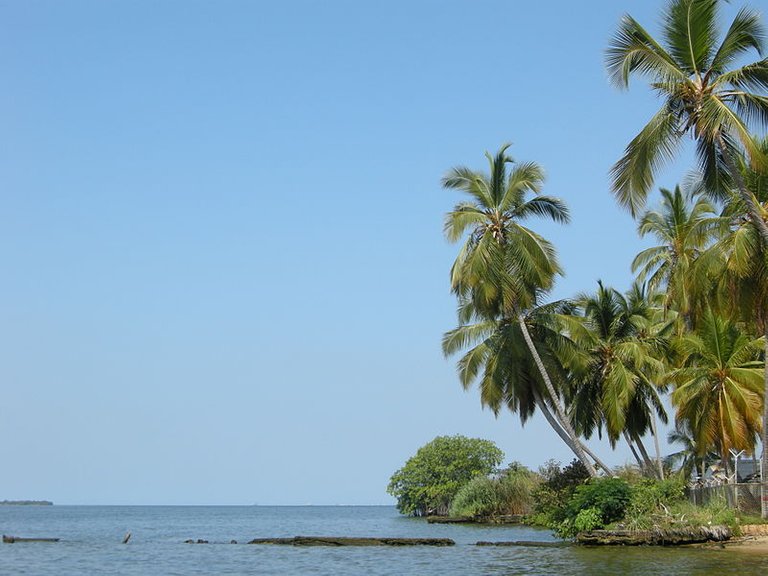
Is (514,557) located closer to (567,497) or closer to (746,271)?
(567,497)

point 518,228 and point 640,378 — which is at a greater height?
point 518,228

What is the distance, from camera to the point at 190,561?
107 feet

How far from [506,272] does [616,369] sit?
25.7 feet

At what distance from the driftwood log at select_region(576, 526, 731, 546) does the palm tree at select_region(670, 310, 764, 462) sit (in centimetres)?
479

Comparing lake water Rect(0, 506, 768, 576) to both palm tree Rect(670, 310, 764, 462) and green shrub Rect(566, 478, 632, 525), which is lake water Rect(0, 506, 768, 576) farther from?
palm tree Rect(670, 310, 764, 462)

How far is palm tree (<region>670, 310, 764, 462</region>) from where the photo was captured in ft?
104

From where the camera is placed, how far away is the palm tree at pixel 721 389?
31828 mm

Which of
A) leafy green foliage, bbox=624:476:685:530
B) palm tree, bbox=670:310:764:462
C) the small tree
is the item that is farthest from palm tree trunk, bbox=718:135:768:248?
the small tree

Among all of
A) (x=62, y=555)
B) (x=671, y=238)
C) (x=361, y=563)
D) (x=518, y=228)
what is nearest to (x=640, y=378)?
(x=671, y=238)

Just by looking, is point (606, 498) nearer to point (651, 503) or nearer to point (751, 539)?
point (651, 503)

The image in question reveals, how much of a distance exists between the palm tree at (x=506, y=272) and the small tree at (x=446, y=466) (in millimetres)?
31154

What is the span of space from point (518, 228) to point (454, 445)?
124 feet

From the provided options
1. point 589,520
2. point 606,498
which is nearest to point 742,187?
point 606,498

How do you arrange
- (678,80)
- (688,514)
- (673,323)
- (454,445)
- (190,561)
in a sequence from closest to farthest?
1. (678,80)
2. (688,514)
3. (190,561)
4. (673,323)
5. (454,445)
